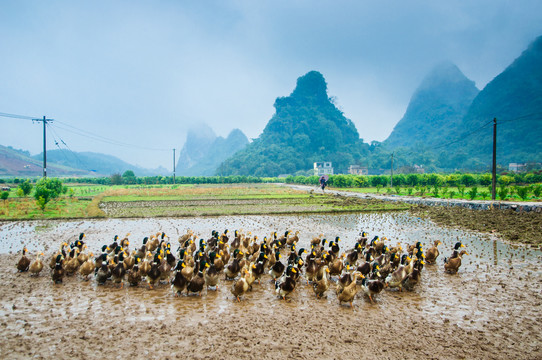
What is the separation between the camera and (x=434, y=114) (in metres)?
172

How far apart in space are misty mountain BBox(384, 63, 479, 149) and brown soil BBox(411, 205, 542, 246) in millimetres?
136942

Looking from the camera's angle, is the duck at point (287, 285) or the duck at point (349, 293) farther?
the duck at point (287, 285)

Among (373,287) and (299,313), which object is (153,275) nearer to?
(299,313)

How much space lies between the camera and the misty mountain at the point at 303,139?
126788 mm

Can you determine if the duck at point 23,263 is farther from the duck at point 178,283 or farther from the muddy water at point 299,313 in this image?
the duck at point 178,283

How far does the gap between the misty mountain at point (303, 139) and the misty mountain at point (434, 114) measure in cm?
3289

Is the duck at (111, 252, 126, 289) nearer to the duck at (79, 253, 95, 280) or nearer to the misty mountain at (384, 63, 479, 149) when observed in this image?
the duck at (79, 253, 95, 280)

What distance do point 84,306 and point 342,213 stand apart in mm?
18148

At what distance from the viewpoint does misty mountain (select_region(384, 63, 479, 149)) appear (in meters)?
160

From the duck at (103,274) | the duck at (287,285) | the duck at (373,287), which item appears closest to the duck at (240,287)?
the duck at (287,285)

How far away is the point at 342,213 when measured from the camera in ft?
75.4

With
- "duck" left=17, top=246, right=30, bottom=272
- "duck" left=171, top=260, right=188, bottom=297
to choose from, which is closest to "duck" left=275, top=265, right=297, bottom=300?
"duck" left=171, top=260, right=188, bottom=297

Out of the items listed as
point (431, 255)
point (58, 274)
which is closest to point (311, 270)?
point (431, 255)

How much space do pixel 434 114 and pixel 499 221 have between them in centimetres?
17507
